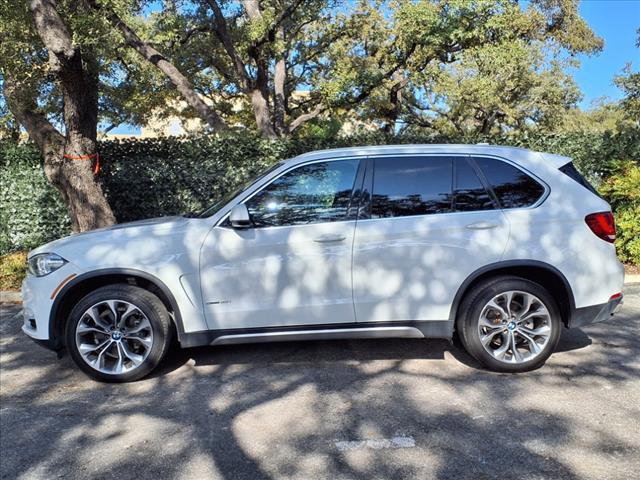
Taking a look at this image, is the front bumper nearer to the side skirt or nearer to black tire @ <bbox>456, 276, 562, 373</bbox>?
the side skirt

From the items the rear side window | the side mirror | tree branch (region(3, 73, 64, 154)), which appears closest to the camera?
the side mirror

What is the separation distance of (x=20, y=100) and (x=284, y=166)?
18.5 feet

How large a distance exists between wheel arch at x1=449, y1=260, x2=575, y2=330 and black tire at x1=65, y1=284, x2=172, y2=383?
2.31 meters

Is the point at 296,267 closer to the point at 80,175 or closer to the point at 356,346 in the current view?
the point at 356,346

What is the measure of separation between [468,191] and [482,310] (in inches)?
37.8

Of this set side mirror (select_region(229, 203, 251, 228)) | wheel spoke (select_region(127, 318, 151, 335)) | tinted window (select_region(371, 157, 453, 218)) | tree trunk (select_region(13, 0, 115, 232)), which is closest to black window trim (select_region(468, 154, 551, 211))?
tinted window (select_region(371, 157, 453, 218))

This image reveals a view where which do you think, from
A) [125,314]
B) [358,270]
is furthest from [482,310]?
[125,314]

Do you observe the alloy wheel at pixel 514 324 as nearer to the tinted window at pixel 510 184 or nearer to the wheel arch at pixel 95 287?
the tinted window at pixel 510 184

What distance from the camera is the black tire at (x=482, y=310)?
410cm

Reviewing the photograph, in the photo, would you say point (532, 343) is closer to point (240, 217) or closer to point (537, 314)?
point (537, 314)

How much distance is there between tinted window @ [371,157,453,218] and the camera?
13.8 ft

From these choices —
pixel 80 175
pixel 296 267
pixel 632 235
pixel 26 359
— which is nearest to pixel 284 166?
pixel 296 267

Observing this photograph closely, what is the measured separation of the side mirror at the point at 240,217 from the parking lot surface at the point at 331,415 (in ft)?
4.18

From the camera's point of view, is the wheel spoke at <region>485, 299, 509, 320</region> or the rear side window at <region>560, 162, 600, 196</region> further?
the rear side window at <region>560, 162, 600, 196</region>
